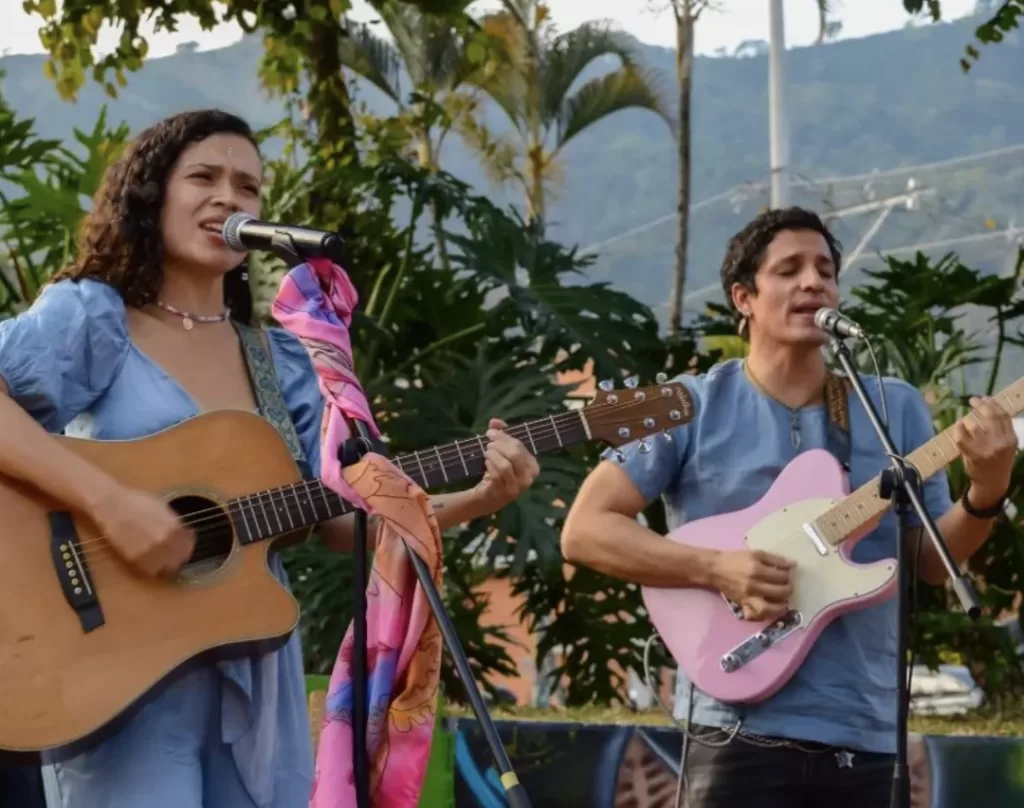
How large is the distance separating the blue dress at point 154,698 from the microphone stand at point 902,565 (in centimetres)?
97

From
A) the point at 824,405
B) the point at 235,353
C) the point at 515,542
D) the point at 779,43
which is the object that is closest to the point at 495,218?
the point at 515,542

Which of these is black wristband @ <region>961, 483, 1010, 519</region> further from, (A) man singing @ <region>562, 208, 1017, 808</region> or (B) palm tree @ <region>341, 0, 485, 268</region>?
(B) palm tree @ <region>341, 0, 485, 268</region>

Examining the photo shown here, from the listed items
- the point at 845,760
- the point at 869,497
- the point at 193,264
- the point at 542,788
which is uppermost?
the point at 193,264

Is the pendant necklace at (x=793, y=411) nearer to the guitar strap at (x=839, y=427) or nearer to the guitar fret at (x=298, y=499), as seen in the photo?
the guitar strap at (x=839, y=427)

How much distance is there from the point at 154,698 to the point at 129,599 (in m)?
0.18

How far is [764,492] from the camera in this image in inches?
135

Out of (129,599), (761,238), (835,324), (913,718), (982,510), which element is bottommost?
(913,718)

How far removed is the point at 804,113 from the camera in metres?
32.4

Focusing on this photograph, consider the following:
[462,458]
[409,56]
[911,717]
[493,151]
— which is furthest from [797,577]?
[493,151]

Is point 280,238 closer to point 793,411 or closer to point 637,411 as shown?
point 637,411

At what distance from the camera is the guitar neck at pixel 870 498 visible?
335cm

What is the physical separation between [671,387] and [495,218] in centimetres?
358

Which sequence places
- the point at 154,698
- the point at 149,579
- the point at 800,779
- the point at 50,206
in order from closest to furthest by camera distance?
the point at 154,698, the point at 149,579, the point at 800,779, the point at 50,206

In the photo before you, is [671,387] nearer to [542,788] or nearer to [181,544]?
[181,544]
